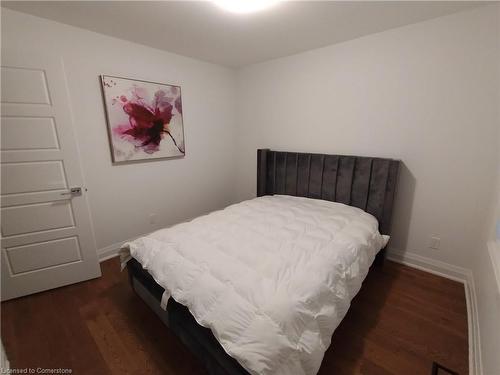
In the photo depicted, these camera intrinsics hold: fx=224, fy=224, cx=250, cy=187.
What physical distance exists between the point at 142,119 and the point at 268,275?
2.36 meters

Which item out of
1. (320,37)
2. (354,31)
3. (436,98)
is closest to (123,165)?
(320,37)

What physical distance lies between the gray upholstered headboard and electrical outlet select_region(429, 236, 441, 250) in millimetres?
430

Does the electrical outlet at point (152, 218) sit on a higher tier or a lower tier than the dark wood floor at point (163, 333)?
higher

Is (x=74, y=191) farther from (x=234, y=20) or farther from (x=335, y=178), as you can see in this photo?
(x=335, y=178)

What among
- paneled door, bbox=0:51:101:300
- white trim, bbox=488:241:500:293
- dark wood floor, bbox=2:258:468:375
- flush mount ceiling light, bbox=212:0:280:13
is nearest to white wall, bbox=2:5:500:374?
white trim, bbox=488:241:500:293

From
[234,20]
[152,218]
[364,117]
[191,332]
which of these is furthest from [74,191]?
[364,117]

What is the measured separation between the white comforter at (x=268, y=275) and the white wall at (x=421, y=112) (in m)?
0.67

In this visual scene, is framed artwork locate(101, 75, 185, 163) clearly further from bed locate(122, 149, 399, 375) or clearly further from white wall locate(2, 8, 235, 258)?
bed locate(122, 149, 399, 375)

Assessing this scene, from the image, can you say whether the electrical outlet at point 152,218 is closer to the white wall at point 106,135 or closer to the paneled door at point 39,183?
the white wall at point 106,135

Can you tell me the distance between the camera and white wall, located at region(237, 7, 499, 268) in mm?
1878

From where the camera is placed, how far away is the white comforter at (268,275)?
1.01 m

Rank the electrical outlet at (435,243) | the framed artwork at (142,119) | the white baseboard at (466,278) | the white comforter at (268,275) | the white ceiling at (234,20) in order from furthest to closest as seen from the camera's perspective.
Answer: the framed artwork at (142,119) → the electrical outlet at (435,243) → the white ceiling at (234,20) → the white baseboard at (466,278) → the white comforter at (268,275)

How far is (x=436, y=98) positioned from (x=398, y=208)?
1.10 meters

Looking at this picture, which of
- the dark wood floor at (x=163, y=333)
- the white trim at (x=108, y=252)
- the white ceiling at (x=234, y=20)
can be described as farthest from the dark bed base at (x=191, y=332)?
the white ceiling at (x=234, y=20)
